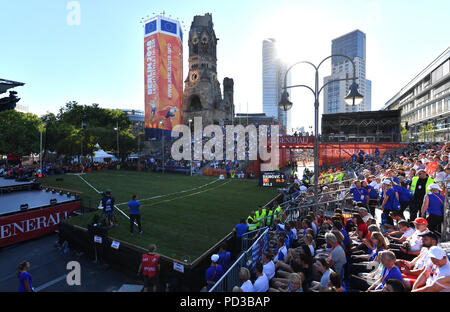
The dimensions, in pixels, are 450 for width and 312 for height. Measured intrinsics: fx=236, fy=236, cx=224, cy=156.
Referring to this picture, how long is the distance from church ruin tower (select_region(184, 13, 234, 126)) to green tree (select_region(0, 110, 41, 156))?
33402mm

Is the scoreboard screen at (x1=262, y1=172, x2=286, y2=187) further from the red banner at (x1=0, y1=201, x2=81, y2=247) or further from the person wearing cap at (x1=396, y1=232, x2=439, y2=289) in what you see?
the person wearing cap at (x1=396, y1=232, x2=439, y2=289)

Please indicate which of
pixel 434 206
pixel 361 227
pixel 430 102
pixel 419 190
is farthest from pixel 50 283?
pixel 430 102

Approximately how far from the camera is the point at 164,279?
318 inches

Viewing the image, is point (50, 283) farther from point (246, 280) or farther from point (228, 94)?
point (228, 94)

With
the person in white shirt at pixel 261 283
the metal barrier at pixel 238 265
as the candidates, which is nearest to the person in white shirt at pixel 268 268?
the person in white shirt at pixel 261 283

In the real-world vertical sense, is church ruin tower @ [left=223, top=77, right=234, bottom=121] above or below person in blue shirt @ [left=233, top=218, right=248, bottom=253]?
→ above

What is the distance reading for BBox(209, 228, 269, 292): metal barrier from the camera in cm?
572

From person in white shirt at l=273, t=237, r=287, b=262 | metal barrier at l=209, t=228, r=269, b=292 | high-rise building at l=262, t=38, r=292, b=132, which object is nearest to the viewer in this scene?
metal barrier at l=209, t=228, r=269, b=292

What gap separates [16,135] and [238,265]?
39251 mm

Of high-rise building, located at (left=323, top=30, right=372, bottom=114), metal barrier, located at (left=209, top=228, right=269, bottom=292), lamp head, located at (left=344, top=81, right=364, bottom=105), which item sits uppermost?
high-rise building, located at (left=323, top=30, right=372, bottom=114)

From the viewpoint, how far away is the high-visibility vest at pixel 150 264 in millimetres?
7257

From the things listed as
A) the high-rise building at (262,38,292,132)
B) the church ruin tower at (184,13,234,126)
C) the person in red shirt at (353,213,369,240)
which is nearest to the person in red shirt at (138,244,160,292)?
the person in red shirt at (353,213,369,240)
